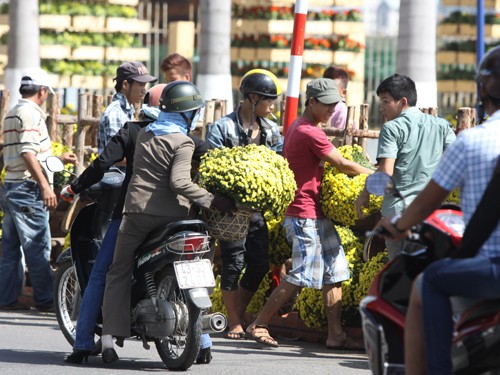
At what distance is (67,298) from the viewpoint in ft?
31.0

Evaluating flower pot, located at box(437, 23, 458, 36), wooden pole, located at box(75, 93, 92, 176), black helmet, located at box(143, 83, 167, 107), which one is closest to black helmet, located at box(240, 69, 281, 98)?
black helmet, located at box(143, 83, 167, 107)

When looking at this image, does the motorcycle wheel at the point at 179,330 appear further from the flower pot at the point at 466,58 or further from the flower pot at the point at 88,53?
the flower pot at the point at 466,58

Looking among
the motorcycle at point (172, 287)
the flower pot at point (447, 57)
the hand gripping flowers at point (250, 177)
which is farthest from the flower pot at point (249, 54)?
the motorcycle at point (172, 287)

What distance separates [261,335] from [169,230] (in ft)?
5.94

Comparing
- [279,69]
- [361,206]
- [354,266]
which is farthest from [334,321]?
[279,69]

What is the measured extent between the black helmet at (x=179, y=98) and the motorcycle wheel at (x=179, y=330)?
976 millimetres

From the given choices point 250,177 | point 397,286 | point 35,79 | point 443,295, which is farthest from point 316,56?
point 443,295

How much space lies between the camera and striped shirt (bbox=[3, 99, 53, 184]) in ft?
37.0

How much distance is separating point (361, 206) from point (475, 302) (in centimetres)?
354

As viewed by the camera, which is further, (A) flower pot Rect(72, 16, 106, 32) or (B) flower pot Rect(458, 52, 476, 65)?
(B) flower pot Rect(458, 52, 476, 65)

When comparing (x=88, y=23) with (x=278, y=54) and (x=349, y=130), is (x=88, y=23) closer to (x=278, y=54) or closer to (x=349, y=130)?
(x=278, y=54)

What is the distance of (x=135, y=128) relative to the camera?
861 cm

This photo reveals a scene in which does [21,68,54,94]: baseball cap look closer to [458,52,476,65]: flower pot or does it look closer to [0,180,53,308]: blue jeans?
[0,180,53,308]: blue jeans

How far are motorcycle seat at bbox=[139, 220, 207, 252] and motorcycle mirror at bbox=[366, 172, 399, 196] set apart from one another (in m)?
2.57
